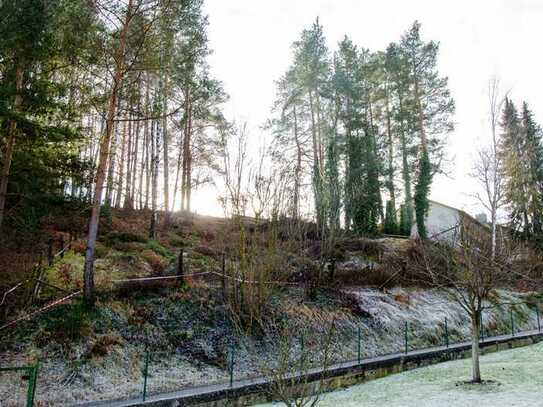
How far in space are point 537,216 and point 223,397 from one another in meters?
35.2

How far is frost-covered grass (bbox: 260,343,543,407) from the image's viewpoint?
27.9ft

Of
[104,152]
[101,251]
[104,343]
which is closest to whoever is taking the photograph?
[104,343]

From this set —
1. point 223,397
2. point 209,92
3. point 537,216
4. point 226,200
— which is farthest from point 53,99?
point 537,216

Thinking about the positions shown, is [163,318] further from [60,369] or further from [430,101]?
[430,101]

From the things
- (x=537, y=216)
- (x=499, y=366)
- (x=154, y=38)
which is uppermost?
(x=154, y=38)

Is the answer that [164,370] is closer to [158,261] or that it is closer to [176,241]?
[158,261]

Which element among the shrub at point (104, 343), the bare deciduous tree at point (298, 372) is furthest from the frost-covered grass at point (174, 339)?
the bare deciduous tree at point (298, 372)

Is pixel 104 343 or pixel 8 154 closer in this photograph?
pixel 104 343

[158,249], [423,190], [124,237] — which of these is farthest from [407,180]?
[124,237]

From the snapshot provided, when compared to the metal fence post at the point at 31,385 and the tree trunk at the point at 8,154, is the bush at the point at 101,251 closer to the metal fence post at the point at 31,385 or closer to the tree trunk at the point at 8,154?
the tree trunk at the point at 8,154

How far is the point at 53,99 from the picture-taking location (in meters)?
13.0

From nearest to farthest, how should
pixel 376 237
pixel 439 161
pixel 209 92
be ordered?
1. pixel 209 92
2. pixel 376 237
3. pixel 439 161

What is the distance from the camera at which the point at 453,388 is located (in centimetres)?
986

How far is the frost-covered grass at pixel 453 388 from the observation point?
849cm
